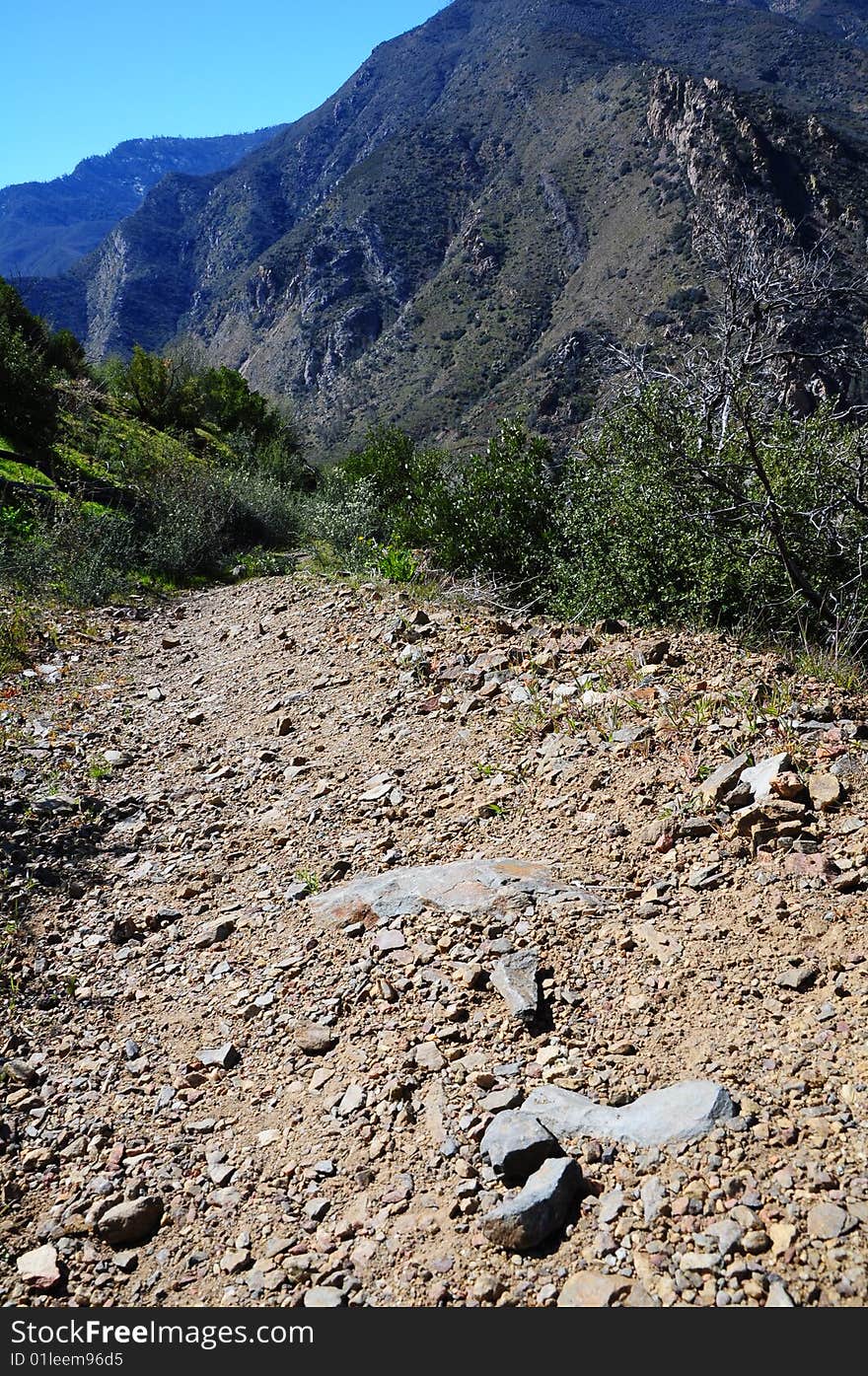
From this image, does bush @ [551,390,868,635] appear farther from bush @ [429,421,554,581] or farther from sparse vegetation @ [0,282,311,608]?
sparse vegetation @ [0,282,311,608]

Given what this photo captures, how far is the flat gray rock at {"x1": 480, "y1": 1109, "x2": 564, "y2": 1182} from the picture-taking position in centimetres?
199

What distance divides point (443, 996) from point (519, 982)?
10.2 inches

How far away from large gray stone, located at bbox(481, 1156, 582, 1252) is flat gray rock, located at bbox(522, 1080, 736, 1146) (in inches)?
6.7

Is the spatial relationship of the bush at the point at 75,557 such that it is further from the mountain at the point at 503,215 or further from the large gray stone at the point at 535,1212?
the mountain at the point at 503,215

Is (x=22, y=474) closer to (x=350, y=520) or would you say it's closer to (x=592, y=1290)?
(x=350, y=520)

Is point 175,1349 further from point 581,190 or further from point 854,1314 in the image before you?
point 581,190

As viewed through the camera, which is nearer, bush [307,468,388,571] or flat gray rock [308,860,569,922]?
flat gray rock [308,860,569,922]

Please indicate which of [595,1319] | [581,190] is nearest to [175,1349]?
[595,1319]

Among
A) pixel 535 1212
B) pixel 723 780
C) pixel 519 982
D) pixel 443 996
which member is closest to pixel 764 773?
pixel 723 780

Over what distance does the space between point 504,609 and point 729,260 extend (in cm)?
279

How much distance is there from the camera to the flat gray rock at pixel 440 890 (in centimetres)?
305

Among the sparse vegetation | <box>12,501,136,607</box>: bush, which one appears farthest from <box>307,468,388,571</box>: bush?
<box>12,501,136,607</box>: bush

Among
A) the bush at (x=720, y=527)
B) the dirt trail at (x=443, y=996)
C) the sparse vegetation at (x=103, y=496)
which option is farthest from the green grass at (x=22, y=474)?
the bush at (x=720, y=527)

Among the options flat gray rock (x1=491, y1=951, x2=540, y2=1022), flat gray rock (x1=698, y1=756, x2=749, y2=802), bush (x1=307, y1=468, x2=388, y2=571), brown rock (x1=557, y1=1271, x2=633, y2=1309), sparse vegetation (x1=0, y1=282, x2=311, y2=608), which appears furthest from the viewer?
bush (x1=307, y1=468, x2=388, y2=571)
